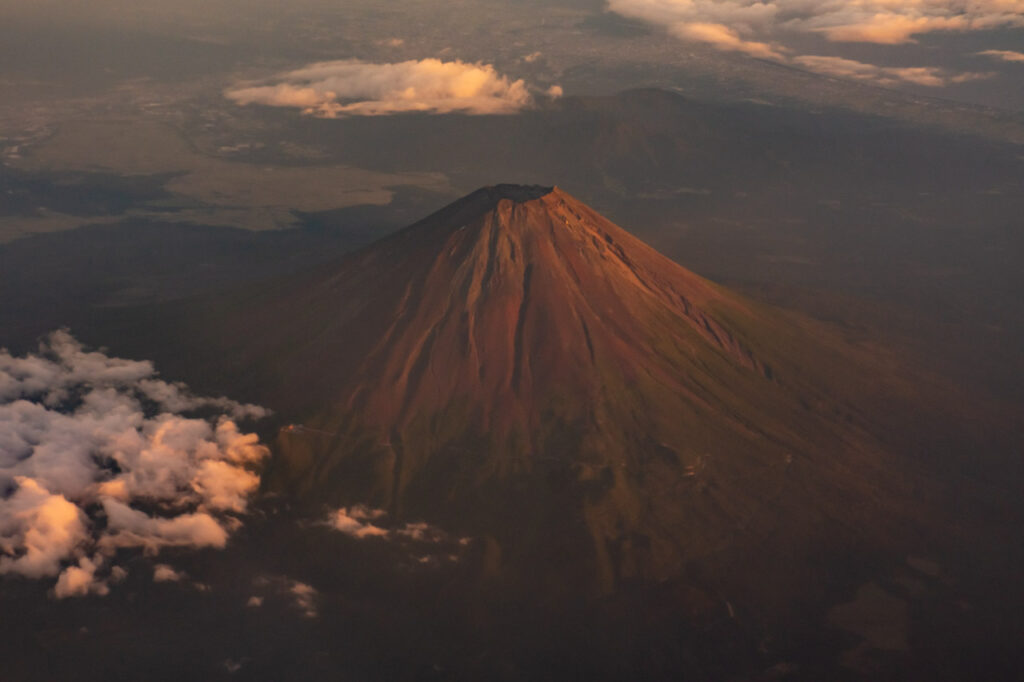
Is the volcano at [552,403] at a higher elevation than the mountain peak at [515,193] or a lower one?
lower

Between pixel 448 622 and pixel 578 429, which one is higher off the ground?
pixel 578 429

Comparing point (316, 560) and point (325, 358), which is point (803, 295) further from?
point (316, 560)

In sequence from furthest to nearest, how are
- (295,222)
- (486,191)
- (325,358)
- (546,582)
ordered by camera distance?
(295,222), (486,191), (325,358), (546,582)

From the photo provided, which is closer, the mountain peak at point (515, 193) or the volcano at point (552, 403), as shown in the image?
the volcano at point (552, 403)

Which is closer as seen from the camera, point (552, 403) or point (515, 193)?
point (552, 403)

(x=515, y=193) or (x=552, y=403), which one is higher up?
(x=515, y=193)

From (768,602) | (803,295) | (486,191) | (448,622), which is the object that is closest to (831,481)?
(768,602)

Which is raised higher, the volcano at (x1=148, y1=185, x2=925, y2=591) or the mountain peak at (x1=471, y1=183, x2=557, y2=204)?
the mountain peak at (x1=471, y1=183, x2=557, y2=204)

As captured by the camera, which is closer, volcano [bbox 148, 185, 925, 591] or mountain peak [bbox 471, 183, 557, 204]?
volcano [bbox 148, 185, 925, 591]
